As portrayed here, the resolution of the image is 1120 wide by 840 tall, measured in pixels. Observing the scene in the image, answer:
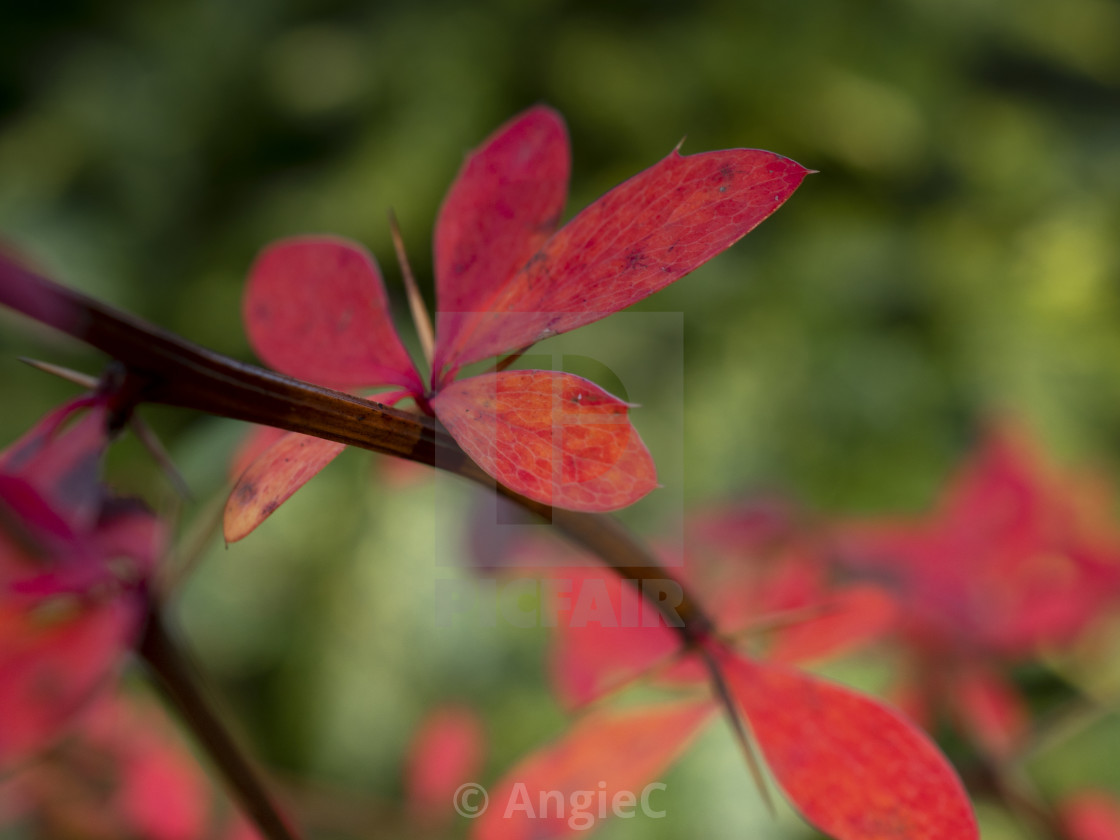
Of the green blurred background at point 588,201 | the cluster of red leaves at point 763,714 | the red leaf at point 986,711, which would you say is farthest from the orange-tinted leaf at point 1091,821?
the green blurred background at point 588,201

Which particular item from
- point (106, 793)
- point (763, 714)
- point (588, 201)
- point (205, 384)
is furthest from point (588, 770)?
point (588, 201)

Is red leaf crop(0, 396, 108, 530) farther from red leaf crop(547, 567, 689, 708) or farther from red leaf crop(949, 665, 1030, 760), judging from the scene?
red leaf crop(949, 665, 1030, 760)

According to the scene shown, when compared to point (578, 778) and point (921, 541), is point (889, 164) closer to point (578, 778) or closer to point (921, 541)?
point (921, 541)

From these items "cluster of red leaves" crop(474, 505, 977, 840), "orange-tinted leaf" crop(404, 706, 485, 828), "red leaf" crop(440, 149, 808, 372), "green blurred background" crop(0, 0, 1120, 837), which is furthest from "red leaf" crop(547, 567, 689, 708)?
"green blurred background" crop(0, 0, 1120, 837)

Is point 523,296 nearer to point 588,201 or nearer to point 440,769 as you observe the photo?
point 440,769

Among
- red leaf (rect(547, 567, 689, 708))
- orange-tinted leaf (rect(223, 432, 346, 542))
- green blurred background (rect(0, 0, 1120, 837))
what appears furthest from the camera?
green blurred background (rect(0, 0, 1120, 837))

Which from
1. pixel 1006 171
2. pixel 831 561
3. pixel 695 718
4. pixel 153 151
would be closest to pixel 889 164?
pixel 1006 171
